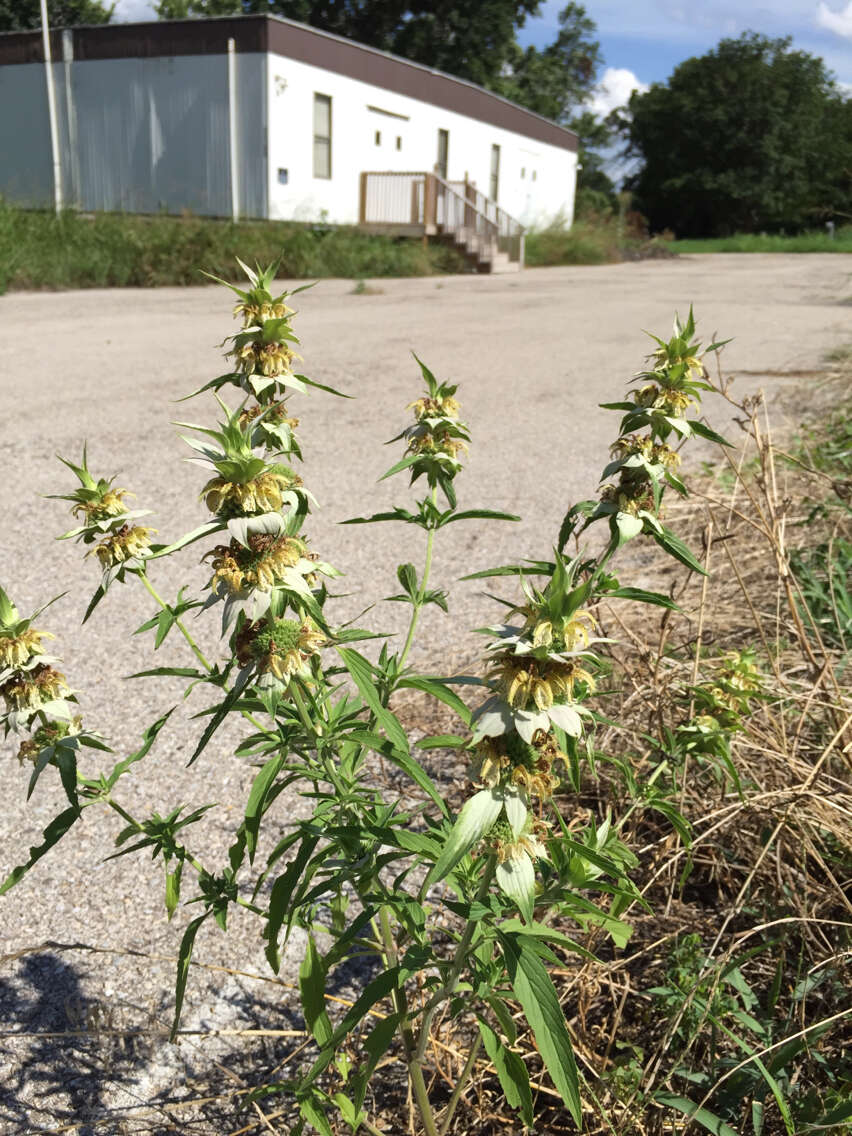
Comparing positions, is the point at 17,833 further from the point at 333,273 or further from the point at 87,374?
the point at 333,273

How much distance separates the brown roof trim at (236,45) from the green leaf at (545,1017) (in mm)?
22427

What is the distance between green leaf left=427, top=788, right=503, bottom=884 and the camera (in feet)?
2.82

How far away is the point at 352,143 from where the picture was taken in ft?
77.8

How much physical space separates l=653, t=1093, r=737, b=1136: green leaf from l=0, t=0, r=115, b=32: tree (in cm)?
4736

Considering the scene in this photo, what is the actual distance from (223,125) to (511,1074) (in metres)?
23.0

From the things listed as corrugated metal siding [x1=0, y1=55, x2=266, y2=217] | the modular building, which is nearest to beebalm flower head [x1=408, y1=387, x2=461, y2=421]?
corrugated metal siding [x1=0, y1=55, x2=266, y2=217]

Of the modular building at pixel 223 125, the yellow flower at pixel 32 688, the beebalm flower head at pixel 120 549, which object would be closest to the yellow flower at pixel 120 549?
the beebalm flower head at pixel 120 549

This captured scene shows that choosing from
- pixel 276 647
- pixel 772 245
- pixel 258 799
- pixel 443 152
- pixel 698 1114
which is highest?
pixel 443 152

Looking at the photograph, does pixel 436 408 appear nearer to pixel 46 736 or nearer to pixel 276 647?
pixel 276 647

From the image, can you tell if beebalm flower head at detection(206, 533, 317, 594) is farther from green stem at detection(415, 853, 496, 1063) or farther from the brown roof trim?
the brown roof trim

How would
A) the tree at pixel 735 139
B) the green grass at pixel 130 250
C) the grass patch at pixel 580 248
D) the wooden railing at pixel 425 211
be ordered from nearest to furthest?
1. the green grass at pixel 130 250
2. the wooden railing at pixel 425 211
3. the grass patch at pixel 580 248
4. the tree at pixel 735 139

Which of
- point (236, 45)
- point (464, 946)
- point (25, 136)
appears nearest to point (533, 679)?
point (464, 946)

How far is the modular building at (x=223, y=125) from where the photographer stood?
2066cm

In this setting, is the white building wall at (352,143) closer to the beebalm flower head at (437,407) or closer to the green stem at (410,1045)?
the beebalm flower head at (437,407)
